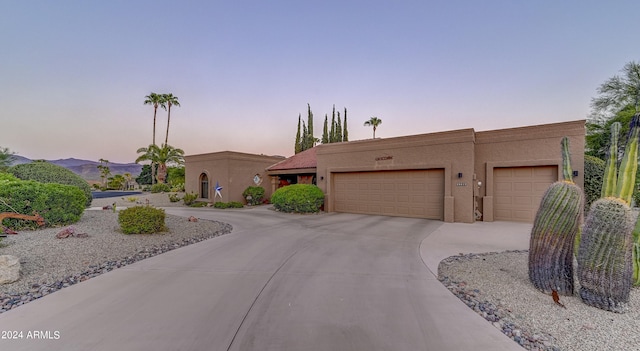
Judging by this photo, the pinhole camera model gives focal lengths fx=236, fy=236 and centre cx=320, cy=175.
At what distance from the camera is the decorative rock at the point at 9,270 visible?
372 cm

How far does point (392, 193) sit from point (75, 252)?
11469 millimetres

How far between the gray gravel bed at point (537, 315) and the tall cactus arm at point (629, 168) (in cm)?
154

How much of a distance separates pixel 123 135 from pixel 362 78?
1960cm

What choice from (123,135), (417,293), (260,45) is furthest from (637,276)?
(123,135)

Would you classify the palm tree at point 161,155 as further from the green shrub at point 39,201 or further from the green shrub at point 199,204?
the green shrub at point 39,201

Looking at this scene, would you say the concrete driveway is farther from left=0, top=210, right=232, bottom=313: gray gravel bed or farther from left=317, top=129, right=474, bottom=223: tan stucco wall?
left=317, top=129, right=474, bottom=223: tan stucco wall

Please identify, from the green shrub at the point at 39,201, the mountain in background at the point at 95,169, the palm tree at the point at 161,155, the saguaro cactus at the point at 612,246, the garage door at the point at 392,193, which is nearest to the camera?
the saguaro cactus at the point at 612,246

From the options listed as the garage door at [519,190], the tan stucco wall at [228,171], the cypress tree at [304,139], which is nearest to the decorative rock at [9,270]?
the tan stucco wall at [228,171]

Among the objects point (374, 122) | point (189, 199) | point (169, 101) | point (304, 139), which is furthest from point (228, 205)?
point (169, 101)

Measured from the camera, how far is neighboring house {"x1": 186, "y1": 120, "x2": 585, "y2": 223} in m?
9.65

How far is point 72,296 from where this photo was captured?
3.43 m

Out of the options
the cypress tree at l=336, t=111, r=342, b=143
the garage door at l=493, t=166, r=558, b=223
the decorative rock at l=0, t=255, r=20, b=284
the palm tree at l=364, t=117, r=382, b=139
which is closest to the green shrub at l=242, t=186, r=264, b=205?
the decorative rock at l=0, t=255, r=20, b=284

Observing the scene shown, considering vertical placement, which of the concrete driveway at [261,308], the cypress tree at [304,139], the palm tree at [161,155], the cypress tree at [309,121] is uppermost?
the cypress tree at [309,121]

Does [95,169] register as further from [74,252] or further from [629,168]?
[629,168]
